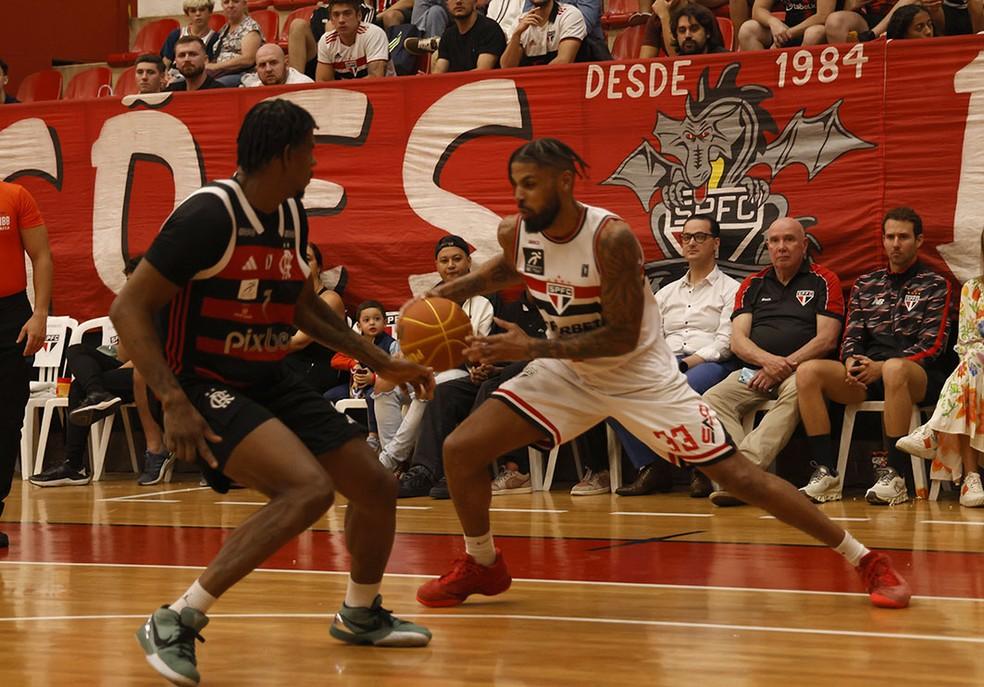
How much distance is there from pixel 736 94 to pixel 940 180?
1444 millimetres

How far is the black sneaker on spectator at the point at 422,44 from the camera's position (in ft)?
34.5

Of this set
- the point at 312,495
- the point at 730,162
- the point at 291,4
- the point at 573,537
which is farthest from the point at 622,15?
the point at 312,495

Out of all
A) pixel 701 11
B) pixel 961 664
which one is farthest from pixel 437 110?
pixel 961 664

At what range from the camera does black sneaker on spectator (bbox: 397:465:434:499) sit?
8.41 metres

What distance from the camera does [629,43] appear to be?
428 inches

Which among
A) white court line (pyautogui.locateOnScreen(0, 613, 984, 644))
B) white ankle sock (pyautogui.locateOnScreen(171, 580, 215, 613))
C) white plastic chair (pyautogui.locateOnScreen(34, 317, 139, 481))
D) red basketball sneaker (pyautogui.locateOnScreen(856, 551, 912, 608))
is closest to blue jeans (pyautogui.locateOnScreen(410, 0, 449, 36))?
white plastic chair (pyautogui.locateOnScreen(34, 317, 139, 481))

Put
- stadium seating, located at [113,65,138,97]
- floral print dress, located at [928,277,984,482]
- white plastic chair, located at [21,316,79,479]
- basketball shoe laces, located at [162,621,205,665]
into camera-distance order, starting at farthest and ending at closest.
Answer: stadium seating, located at [113,65,138,97], white plastic chair, located at [21,316,79,479], floral print dress, located at [928,277,984,482], basketball shoe laces, located at [162,621,205,665]

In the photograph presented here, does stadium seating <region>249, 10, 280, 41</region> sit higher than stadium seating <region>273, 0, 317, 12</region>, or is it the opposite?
stadium seating <region>273, 0, 317, 12</region>

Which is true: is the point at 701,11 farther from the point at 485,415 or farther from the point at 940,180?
the point at 485,415

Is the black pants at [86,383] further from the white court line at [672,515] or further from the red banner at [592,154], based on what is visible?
the white court line at [672,515]

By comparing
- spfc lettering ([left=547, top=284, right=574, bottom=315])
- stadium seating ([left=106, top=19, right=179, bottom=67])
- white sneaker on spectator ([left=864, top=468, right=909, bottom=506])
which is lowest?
white sneaker on spectator ([left=864, top=468, right=909, bottom=506])

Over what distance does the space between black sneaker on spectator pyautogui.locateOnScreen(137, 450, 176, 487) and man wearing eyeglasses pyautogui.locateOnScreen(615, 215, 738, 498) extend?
11.4 feet

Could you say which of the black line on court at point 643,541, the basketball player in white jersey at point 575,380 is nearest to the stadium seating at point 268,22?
the black line on court at point 643,541

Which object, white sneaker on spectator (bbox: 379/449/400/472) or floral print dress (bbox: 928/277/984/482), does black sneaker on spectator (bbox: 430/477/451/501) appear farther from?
floral print dress (bbox: 928/277/984/482)
